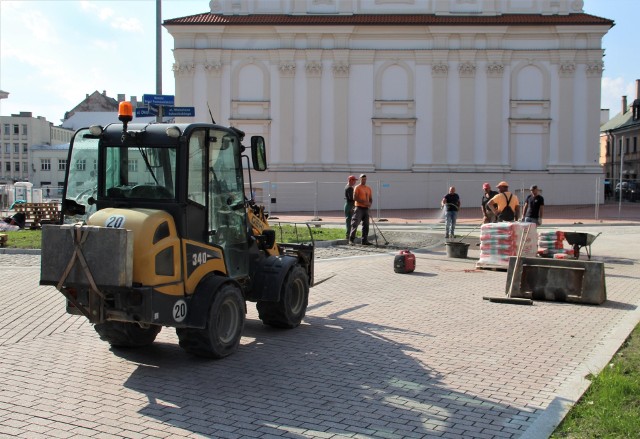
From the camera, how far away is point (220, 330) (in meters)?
7.71

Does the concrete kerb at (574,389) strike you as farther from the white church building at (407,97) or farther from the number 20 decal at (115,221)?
the white church building at (407,97)

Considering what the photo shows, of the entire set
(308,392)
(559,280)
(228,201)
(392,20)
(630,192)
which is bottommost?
(308,392)

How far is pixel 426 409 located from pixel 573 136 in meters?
41.3

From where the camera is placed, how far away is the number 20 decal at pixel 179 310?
23.3 feet

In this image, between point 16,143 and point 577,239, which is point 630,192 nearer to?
point 577,239

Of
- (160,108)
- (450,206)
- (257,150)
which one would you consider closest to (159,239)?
(257,150)

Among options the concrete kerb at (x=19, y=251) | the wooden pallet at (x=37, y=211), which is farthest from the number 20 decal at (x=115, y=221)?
the wooden pallet at (x=37, y=211)

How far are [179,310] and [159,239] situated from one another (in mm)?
737

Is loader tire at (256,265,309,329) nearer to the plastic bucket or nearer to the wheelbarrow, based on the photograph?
the wheelbarrow

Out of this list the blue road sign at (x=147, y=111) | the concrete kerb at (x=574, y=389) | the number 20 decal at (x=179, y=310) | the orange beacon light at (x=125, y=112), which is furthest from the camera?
the blue road sign at (x=147, y=111)

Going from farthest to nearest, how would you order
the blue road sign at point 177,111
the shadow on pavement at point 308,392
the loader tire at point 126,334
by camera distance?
the blue road sign at point 177,111, the loader tire at point 126,334, the shadow on pavement at point 308,392

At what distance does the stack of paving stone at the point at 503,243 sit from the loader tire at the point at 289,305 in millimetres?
7114

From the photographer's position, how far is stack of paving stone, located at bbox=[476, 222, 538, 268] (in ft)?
50.4

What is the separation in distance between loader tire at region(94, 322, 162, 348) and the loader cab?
115 cm
